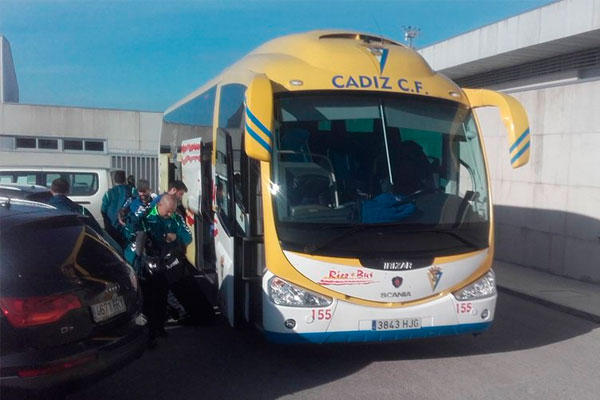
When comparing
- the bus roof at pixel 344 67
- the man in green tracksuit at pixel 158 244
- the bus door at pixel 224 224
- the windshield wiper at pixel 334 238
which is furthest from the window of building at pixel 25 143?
the windshield wiper at pixel 334 238

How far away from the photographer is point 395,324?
5.54 m

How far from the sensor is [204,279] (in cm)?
763

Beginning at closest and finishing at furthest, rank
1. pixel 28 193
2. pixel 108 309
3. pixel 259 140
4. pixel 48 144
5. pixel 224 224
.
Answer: pixel 108 309 < pixel 259 140 < pixel 224 224 < pixel 28 193 < pixel 48 144

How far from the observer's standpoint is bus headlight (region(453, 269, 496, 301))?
578 centimetres

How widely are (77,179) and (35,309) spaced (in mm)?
10359

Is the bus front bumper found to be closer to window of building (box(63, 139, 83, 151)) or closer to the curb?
the curb

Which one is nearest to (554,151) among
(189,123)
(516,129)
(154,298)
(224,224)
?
(516,129)

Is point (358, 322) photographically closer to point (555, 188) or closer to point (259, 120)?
point (259, 120)

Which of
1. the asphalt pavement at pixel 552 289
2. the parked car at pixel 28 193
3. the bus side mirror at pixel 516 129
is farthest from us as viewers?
the asphalt pavement at pixel 552 289

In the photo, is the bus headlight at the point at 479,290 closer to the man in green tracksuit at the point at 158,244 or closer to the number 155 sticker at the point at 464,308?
the number 155 sticker at the point at 464,308

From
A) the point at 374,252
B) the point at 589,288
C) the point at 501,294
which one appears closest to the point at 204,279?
the point at 374,252

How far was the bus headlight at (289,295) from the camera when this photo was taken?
5379 mm

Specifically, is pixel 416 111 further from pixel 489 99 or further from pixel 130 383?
pixel 130 383

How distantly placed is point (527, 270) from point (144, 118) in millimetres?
17221
